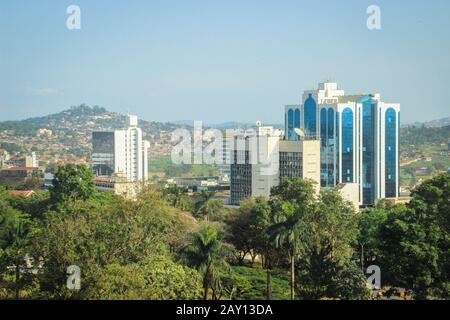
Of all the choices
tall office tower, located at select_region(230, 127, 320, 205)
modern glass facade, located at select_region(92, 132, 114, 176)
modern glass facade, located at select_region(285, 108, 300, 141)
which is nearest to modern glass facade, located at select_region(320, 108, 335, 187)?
modern glass facade, located at select_region(285, 108, 300, 141)

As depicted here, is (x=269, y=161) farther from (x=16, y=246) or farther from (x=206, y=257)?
(x=206, y=257)

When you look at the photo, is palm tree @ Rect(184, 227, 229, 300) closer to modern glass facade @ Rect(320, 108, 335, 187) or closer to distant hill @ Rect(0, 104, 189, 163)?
modern glass facade @ Rect(320, 108, 335, 187)

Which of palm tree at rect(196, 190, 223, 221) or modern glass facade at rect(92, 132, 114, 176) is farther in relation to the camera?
modern glass facade at rect(92, 132, 114, 176)

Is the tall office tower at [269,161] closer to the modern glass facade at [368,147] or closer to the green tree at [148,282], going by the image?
the modern glass facade at [368,147]

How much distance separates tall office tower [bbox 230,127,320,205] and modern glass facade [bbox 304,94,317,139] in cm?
804

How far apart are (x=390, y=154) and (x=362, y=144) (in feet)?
5.93

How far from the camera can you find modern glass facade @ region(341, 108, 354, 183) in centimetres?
3744

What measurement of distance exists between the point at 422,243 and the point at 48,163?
55678mm

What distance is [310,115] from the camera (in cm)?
4016

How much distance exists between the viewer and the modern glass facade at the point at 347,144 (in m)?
37.4

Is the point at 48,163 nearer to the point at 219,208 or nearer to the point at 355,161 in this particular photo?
the point at 355,161

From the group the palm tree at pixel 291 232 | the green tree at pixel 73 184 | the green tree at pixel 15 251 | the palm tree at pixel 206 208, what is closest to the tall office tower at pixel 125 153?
the green tree at pixel 73 184
